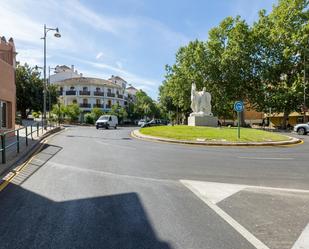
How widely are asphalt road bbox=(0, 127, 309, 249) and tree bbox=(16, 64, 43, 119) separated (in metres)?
43.1

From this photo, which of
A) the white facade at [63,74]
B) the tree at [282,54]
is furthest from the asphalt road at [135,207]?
the white facade at [63,74]

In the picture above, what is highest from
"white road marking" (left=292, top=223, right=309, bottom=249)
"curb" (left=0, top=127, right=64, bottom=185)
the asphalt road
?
"white road marking" (left=292, top=223, right=309, bottom=249)

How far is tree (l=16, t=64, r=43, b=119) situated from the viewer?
163 ft

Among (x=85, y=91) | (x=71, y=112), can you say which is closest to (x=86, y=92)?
(x=85, y=91)

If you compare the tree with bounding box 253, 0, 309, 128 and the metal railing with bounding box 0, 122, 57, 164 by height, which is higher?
the tree with bounding box 253, 0, 309, 128

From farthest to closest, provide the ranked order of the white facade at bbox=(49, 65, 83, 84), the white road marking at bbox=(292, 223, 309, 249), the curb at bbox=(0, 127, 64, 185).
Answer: the white facade at bbox=(49, 65, 83, 84), the curb at bbox=(0, 127, 64, 185), the white road marking at bbox=(292, 223, 309, 249)

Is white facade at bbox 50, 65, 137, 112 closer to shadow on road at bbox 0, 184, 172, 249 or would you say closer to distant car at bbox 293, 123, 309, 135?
distant car at bbox 293, 123, 309, 135

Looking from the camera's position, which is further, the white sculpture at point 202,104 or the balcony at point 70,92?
the balcony at point 70,92

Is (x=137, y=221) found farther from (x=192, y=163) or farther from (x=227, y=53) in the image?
(x=227, y=53)

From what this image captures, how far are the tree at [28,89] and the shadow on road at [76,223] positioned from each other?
154 ft

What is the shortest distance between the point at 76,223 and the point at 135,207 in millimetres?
1197

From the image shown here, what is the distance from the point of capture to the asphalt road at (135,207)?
4.23 metres

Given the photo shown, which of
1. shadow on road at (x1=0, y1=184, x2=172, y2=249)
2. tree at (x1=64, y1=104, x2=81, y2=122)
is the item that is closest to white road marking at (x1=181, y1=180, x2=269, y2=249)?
shadow on road at (x1=0, y1=184, x2=172, y2=249)

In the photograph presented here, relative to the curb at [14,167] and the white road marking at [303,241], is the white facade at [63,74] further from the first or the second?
the white road marking at [303,241]
